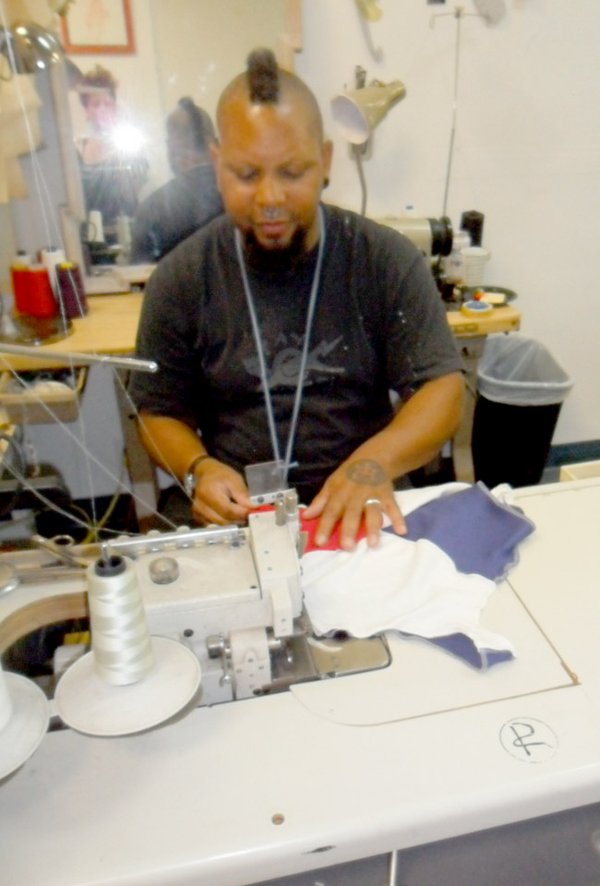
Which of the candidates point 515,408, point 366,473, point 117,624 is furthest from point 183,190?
point 117,624

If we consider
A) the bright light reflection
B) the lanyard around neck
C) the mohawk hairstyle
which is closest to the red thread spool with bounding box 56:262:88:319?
the bright light reflection

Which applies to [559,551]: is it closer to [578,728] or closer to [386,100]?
[578,728]

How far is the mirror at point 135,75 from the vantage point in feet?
6.82

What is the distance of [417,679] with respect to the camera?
0.81 metres

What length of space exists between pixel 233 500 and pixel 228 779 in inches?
21.4

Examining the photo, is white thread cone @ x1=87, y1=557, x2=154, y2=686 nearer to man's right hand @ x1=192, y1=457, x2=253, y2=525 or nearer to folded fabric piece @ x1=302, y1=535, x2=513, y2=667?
folded fabric piece @ x1=302, y1=535, x2=513, y2=667

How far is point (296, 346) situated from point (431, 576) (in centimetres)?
68

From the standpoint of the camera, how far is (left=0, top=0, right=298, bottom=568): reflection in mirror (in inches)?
73.5

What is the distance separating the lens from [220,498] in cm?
120

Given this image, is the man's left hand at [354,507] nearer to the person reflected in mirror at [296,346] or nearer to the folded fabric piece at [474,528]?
the folded fabric piece at [474,528]

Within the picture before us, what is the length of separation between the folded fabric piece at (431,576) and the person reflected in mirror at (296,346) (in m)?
0.36

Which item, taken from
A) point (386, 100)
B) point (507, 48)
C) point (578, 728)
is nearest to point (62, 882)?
point (578, 728)

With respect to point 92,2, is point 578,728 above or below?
below

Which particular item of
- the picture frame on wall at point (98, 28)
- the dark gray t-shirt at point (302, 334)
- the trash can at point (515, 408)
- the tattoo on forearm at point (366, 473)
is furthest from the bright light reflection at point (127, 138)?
the tattoo on forearm at point (366, 473)
